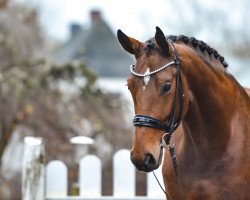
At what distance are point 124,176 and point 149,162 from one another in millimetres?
3798

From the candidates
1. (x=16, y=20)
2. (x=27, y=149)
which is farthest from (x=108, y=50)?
(x=27, y=149)

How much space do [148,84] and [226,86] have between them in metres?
0.76

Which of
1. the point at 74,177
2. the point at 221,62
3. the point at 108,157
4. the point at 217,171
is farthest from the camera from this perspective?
the point at 108,157

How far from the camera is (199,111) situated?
4527 millimetres

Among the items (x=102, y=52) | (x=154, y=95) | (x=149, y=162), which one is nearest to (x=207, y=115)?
(x=154, y=95)

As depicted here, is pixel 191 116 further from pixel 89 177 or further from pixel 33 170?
pixel 89 177

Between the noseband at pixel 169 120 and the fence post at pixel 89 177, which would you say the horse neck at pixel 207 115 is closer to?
the noseband at pixel 169 120

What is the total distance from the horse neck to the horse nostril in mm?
595

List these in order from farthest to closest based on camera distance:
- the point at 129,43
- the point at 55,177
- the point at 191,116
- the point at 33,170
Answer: the point at 55,177 < the point at 33,170 < the point at 191,116 < the point at 129,43

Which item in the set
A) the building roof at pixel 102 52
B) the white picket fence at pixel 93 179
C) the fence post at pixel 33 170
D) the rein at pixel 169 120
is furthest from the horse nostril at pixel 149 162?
the building roof at pixel 102 52

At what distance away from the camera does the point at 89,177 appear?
25.6 ft

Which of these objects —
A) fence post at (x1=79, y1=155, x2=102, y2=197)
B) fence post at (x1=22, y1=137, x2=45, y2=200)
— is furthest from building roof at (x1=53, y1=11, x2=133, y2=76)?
fence post at (x1=22, y1=137, x2=45, y2=200)

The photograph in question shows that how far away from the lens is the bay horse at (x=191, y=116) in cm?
409

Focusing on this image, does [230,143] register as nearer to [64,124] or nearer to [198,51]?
[198,51]
